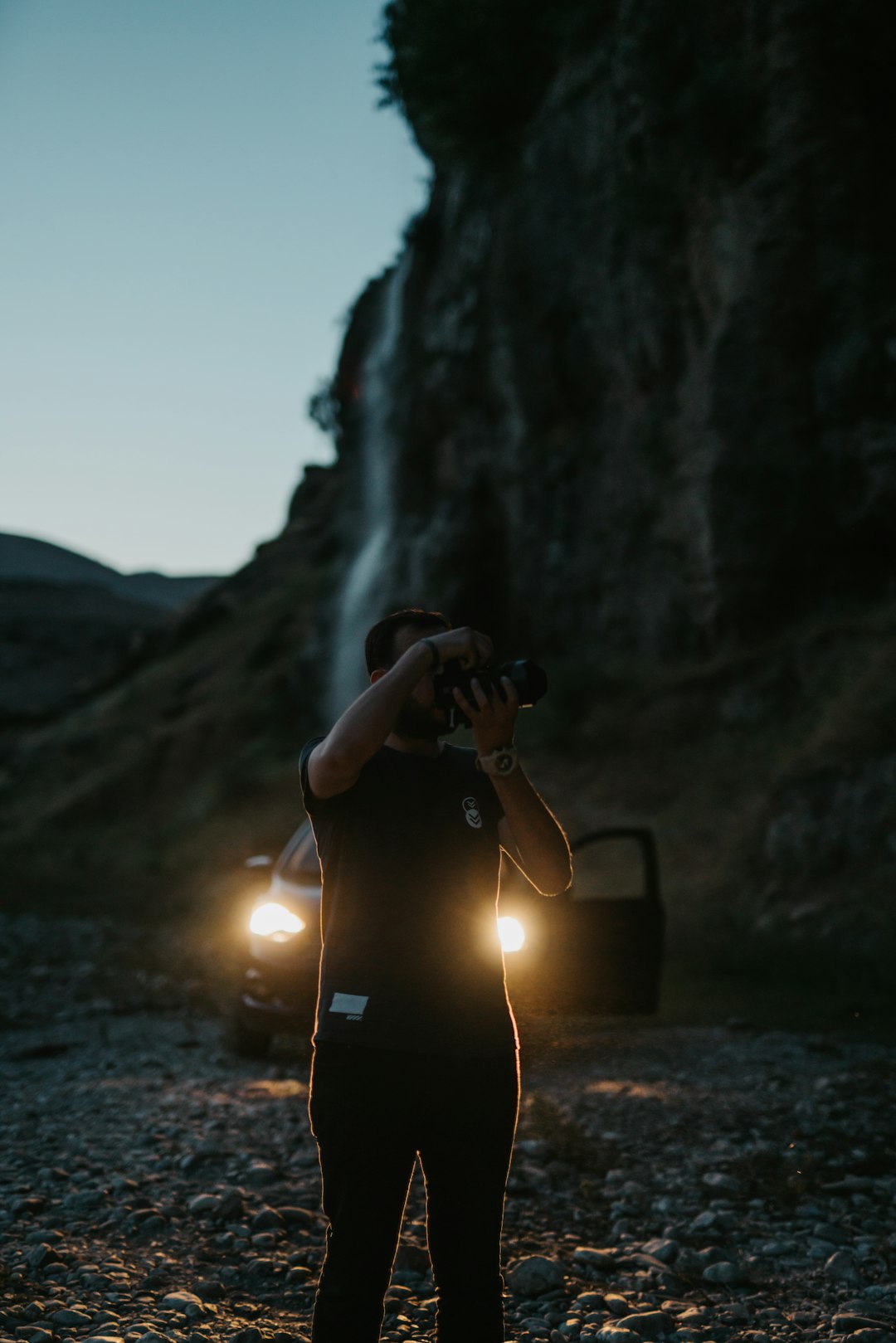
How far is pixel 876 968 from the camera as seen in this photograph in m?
9.54

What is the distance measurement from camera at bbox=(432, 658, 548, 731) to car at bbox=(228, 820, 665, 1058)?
13.0 feet

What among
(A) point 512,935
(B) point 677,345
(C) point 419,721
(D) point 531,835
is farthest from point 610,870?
(C) point 419,721

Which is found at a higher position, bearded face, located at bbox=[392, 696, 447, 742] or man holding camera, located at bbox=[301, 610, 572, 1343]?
bearded face, located at bbox=[392, 696, 447, 742]

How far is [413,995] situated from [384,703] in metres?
0.60

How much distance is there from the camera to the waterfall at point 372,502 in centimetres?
3056

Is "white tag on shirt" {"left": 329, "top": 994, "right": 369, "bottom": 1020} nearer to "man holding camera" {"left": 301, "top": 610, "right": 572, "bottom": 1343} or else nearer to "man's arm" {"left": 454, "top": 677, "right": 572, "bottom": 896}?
"man holding camera" {"left": 301, "top": 610, "right": 572, "bottom": 1343}

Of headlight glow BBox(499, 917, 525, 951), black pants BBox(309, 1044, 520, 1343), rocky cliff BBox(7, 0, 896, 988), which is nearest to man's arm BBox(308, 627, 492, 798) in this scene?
black pants BBox(309, 1044, 520, 1343)

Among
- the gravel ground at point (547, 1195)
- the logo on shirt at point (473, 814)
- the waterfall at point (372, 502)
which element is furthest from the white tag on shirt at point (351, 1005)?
the waterfall at point (372, 502)

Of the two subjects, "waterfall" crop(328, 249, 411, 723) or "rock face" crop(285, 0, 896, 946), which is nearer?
"rock face" crop(285, 0, 896, 946)

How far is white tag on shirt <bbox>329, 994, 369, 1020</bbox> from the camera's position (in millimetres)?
2311

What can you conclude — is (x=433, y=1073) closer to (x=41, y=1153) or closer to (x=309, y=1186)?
(x=309, y=1186)

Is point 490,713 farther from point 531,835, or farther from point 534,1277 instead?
point 534,1277

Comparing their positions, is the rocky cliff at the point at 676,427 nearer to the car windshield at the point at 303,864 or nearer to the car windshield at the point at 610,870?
the car windshield at the point at 610,870

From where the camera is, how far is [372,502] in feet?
114
